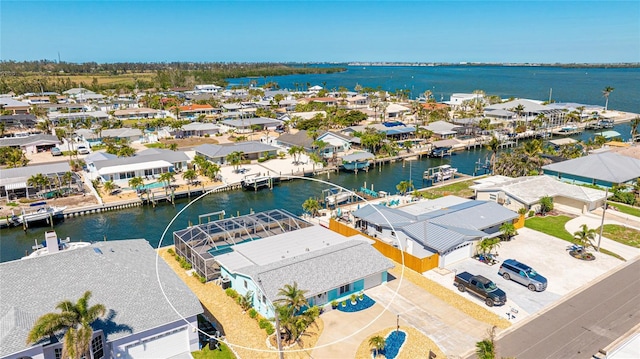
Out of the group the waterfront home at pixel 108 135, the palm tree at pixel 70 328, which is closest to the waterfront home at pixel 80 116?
the waterfront home at pixel 108 135

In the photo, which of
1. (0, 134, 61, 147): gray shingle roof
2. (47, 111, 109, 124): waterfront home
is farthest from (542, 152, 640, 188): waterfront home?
(47, 111, 109, 124): waterfront home

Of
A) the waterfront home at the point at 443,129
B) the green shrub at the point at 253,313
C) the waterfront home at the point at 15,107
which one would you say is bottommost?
the green shrub at the point at 253,313

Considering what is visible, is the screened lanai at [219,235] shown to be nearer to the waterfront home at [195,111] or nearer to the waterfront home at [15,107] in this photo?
the waterfront home at [195,111]

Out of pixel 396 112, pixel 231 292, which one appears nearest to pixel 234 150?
pixel 231 292

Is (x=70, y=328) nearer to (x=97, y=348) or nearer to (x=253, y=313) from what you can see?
(x=97, y=348)

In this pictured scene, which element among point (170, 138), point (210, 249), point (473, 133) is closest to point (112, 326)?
point (210, 249)
